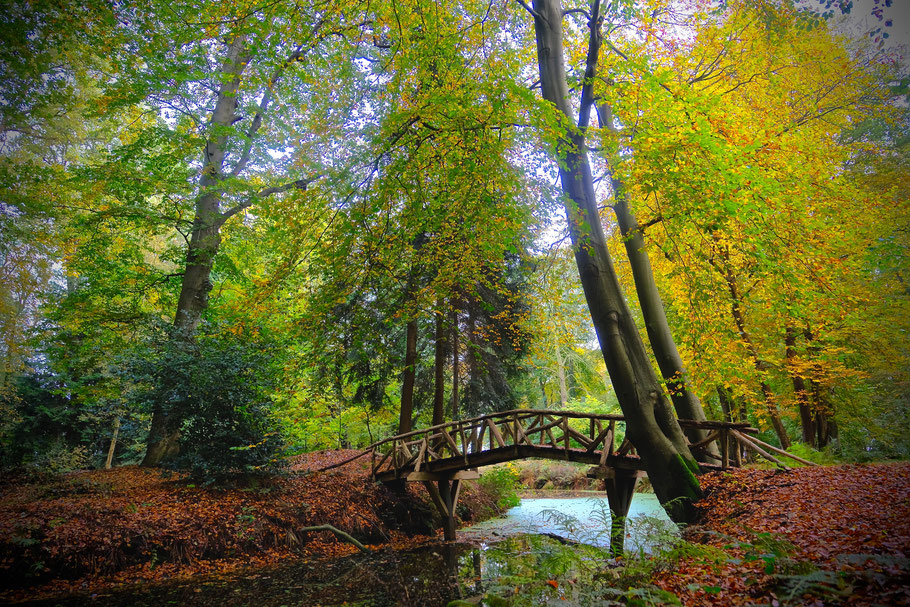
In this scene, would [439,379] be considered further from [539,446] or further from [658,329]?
[658,329]

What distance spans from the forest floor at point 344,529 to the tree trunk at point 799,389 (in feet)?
15.0

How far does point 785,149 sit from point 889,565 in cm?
673

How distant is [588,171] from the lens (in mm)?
6578

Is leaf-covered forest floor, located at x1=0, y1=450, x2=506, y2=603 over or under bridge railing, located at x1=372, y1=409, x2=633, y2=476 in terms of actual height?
under

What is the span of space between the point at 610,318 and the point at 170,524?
7992 mm

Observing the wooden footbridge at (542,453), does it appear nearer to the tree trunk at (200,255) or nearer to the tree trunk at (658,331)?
the tree trunk at (658,331)

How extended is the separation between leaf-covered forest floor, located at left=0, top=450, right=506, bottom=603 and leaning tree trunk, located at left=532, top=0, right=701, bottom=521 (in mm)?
6814

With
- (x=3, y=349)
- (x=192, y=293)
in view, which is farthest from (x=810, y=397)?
(x=3, y=349)

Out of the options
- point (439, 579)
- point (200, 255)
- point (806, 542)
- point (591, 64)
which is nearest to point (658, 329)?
point (591, 64)

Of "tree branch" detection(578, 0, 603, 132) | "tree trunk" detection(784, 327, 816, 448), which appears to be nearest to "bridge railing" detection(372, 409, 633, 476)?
"tree trunk" detection(784, 327, 816, 448)

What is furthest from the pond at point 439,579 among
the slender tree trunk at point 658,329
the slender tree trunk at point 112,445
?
the slender tree trunk at point 112,445

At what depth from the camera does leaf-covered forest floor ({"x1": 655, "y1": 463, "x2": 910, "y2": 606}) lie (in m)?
2.54

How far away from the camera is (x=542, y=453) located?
31.2ft

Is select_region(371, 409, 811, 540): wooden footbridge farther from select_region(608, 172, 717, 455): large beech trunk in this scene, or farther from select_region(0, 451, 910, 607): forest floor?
select_region(0, 451, 910, 607): forest floor
